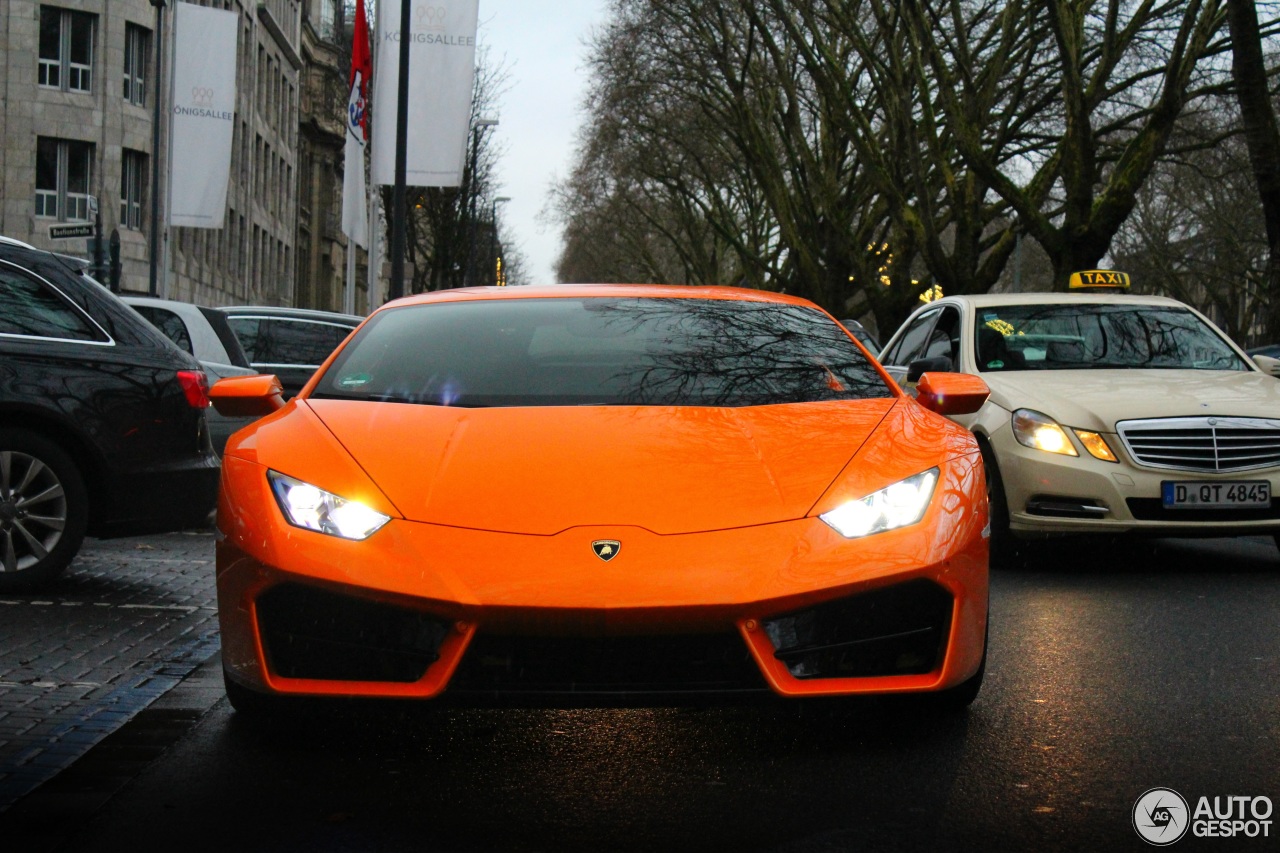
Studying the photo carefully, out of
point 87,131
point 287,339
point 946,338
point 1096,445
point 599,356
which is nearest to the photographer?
point 599,356

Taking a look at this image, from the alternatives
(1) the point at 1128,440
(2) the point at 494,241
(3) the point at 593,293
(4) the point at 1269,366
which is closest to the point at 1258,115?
(4) the point at 1269,366

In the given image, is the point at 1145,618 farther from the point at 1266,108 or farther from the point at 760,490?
→ the point at 1266,108

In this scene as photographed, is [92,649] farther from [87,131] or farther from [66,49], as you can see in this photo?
[66,49]

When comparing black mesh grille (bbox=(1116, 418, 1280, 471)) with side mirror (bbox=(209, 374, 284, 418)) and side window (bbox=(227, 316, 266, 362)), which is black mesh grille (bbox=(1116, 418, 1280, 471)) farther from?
side window (bbox=(227, 316, 266, 362))

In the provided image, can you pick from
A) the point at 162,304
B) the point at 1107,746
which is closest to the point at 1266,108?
the point at 162,304

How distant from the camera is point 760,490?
169 inches

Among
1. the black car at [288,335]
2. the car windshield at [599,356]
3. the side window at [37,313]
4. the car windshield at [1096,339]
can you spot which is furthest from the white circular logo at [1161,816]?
the black car at [288,335]

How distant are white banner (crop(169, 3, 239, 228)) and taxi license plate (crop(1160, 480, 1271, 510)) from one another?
20869mm

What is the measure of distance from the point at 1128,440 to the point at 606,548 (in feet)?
16.7

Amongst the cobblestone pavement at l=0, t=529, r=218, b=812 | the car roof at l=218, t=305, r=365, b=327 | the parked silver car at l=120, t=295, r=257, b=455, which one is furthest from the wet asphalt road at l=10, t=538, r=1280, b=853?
the car roof at l=218, t=305, r=365, b=327

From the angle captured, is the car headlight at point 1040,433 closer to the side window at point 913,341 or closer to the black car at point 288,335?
the side window at point 913,341

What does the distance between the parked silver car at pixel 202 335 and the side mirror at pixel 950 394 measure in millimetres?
7107

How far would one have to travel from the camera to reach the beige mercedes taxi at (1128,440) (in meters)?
8.41

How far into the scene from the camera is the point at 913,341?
11516 millimetres
